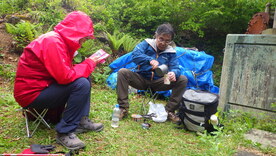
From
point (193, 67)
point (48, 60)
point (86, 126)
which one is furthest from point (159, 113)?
point (193, 67)

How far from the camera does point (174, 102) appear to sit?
3.71m

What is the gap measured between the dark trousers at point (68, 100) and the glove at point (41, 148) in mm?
187

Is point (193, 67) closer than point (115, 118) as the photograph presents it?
No

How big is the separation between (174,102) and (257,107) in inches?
51.3

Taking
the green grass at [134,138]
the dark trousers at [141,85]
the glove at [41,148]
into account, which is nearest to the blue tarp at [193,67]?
the dark trousers at [141,85]

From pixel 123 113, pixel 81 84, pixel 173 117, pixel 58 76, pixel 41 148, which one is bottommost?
pixel 173 117

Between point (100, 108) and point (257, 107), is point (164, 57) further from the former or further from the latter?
point (257, 107)

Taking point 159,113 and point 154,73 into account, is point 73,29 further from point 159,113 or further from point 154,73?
point 159,113

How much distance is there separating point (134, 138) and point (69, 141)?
864 millimetres

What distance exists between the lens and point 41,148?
2.18 metres

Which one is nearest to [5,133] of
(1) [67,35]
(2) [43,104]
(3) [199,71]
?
(2) [43,104]

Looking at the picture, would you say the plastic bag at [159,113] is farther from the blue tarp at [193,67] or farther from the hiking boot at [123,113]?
the blue tarp at [193,67]

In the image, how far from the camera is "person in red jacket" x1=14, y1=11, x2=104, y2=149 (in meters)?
2.15

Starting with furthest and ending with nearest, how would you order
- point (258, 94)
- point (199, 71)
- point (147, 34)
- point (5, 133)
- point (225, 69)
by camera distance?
point (147, 34)
point (199, 71)
point (225, 69)
point (258, 94)
point (5, 133)
